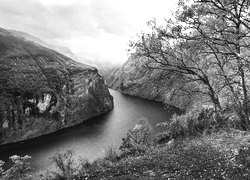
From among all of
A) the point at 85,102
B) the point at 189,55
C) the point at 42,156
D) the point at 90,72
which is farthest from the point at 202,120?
the point at 90,72

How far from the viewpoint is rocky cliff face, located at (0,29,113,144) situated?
96.8 m

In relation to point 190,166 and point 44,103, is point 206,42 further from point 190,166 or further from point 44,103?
point 44,103

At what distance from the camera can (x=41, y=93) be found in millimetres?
108562

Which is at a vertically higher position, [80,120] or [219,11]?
[219,11]

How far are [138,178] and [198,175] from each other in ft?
12.5

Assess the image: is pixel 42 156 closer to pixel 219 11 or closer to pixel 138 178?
pixel 138 178

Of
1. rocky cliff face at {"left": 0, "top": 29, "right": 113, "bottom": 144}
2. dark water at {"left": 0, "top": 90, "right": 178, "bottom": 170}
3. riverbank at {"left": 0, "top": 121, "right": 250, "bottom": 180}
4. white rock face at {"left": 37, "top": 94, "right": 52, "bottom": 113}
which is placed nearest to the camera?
riverbank at {"left": 0, "top": 121, "right": 250, "bottom": 180}

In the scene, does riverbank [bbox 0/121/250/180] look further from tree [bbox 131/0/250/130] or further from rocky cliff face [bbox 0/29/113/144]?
rocky cliff face [bbox 0/29/113/144]

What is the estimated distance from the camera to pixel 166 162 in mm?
15602

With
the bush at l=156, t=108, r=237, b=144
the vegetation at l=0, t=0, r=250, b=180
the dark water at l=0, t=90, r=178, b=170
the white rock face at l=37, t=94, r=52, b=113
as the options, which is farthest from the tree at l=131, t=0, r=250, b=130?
the white rock face at l=37, t=94, r=52, b=113

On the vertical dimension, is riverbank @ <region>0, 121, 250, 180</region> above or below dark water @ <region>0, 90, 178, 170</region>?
above

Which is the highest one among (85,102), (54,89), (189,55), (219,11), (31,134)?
(219,11)

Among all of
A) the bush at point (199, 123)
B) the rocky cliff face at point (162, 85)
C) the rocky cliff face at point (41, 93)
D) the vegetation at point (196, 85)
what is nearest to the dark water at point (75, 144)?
the rocky cliff face at point (41, 93)

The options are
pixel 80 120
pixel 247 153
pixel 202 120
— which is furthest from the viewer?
pixel 80 120
